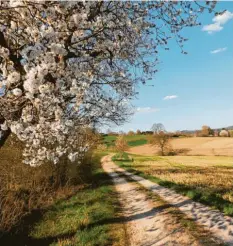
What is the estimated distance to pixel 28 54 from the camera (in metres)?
6.66

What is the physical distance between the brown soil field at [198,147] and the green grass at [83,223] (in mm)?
65046

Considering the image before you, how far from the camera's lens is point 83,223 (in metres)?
12.8

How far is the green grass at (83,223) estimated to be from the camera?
35.6 feet

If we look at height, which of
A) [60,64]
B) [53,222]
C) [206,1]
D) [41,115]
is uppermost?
[206,1]

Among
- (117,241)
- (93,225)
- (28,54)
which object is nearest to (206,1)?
(28,54)

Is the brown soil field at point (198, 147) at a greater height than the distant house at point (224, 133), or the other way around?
the distant house at point (224, 133)

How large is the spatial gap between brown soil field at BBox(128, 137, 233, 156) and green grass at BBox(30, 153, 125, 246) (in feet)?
213

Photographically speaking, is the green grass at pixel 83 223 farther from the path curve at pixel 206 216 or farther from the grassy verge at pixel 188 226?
the path curve at pixel 206 216

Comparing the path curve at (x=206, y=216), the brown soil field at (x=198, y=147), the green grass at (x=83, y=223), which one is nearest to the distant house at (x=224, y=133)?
the brown soil field at (x=198, y=147)

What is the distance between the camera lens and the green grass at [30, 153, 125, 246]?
10859 mm

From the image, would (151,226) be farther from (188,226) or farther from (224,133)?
(224,133)

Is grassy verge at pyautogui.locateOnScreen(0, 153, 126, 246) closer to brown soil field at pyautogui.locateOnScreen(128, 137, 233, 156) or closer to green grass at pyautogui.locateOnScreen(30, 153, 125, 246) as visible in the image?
green grass at pyautogui.locateOnScreen(30, 153, 125, 246)

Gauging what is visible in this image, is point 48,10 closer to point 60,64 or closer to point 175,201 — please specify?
point 60,64

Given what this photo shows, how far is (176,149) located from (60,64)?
8738cm
